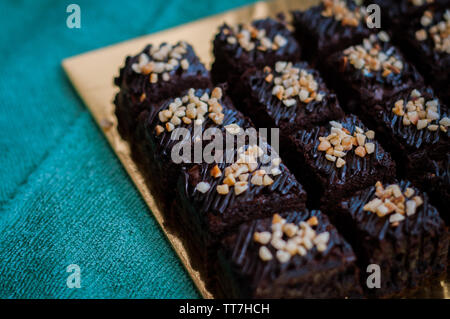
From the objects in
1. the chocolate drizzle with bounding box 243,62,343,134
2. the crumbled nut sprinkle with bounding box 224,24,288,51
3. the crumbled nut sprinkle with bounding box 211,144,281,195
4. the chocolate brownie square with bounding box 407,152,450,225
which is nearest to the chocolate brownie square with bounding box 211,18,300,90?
the crumbled nut sprinkle with bounding box 224,24,288,51

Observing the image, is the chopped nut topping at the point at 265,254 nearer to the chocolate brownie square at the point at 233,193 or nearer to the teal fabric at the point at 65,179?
the chocolate brownie square at the point at 233,193

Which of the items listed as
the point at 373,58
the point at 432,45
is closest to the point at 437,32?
the point at 432,45

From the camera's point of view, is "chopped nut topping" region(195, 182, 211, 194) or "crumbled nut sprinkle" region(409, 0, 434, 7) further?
"crumbled nut sprinkle" region(409, 0, 434, 7)

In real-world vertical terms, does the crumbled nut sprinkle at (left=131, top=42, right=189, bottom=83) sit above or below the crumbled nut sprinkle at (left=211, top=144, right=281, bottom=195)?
above

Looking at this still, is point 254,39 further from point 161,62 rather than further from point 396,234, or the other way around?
point 396,234

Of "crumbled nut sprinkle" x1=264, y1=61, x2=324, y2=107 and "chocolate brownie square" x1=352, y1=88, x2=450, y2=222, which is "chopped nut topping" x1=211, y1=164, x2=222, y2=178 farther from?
"chocolate brownie square" x1=352, y1=88, x2=450, y2=222
